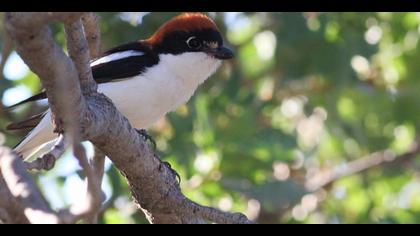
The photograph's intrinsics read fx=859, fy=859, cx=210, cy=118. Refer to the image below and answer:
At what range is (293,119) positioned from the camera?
7.04 metres

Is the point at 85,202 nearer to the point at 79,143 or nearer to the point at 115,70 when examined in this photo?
the point at 79,143

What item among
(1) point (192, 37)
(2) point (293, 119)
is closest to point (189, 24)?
(1) point (192, 37)

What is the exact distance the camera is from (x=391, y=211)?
669cm

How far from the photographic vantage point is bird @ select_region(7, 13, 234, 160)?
435cm

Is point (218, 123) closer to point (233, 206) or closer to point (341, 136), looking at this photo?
point (233, 206)

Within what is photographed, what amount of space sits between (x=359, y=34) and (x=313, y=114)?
33.4 inches

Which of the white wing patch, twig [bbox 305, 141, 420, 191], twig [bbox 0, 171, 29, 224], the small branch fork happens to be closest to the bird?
the white wing patch

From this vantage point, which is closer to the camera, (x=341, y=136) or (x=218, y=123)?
(x=218, y=123)

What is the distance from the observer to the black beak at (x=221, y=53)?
469cm

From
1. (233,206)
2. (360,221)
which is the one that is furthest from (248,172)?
(360,221)

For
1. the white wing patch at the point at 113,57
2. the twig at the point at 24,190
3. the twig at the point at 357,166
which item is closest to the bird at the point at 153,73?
the white wing patch at the point at 113,57

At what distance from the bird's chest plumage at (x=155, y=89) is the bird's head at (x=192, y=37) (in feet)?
0.27

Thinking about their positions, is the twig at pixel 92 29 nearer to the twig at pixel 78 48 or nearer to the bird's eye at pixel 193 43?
the twig at pixel 78 48
